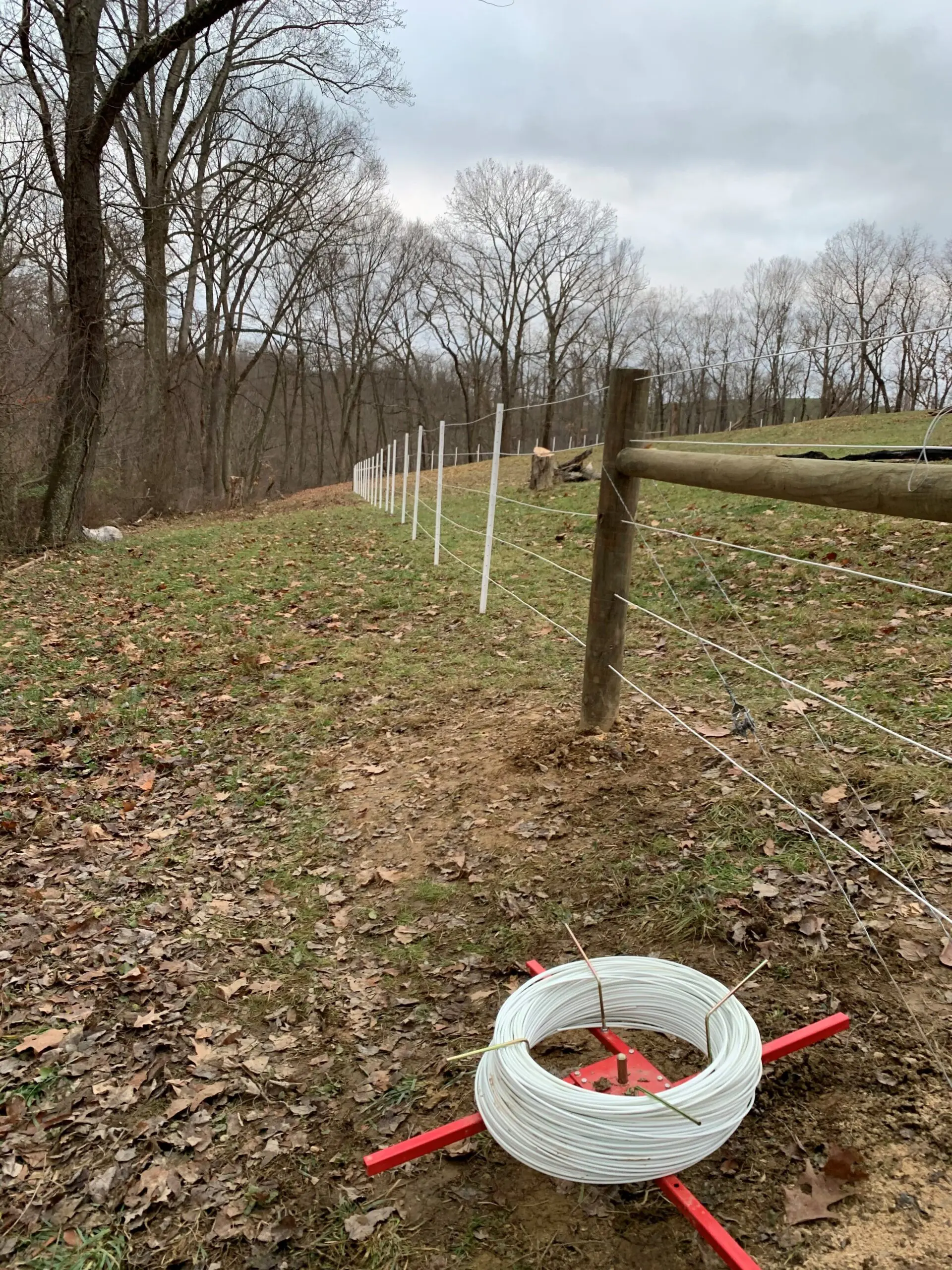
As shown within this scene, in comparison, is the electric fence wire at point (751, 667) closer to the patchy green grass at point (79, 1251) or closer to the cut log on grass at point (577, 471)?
the patchy green grass at point (79, 1251)

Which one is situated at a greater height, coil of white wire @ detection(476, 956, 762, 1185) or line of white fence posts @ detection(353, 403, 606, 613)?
line of white fence posts @ detection(353, 403, 606, 613)

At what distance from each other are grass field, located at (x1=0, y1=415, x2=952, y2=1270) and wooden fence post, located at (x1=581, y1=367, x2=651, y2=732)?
14.5 inches

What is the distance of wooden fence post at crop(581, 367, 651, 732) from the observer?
3590mm

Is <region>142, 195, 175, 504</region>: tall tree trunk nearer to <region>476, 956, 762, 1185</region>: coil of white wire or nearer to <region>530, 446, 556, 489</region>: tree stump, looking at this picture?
<region>530, 446, 556, 489</region>: tree stump

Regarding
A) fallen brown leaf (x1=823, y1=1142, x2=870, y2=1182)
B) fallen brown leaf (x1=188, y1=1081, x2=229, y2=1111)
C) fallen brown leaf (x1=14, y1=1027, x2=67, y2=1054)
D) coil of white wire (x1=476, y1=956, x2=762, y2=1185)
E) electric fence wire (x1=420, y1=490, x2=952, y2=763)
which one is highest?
electric fence wire (x1=420, y1=490, x2=952, y2=763)

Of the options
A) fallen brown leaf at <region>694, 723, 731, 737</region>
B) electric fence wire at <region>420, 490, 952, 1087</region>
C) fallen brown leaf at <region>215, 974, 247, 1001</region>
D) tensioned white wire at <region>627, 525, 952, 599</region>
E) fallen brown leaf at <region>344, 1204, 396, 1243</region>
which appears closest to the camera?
fallen brown leaf at <region>344, 1204, 396, 1243</region>

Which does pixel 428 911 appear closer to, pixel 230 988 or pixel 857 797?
pixel 230 988

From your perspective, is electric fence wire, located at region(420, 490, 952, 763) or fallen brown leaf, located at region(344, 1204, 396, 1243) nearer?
fallen brown leaf, located at region(344, 1204, 396, 1243)

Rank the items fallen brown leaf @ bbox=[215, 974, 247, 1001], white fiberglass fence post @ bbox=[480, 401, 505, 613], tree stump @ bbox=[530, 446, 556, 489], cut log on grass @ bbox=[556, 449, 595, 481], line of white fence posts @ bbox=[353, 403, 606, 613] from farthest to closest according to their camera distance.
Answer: cut log on grass @ bbox=[556, 449, 595, 481] < tree stump @ bbox=[530, 446, 556, 489] < line of white fence posts @ bbox=[353, 403, 606, 613] < white fiberglass fence post @ bbox=[480, 401, 505, 613] < fallen brown leaf @ bbox=[215, 974, 247, 1001]

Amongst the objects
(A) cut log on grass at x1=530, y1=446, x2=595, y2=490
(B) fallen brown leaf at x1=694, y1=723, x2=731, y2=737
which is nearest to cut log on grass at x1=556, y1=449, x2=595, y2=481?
(A) cut log on grass at x1=530, y1=446, x2=595, y2=490

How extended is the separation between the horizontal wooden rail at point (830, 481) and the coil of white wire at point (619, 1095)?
1410mm

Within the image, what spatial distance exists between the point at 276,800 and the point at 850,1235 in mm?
3218

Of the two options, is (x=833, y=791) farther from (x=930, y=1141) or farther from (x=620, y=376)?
(x=620, y=376)

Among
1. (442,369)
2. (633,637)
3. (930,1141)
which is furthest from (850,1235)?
(442,369)
